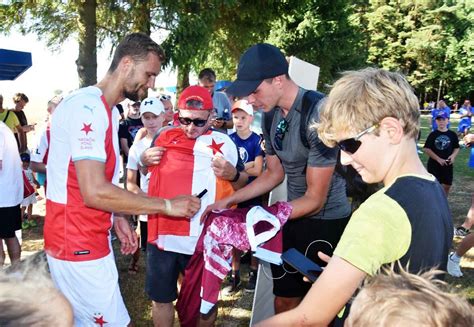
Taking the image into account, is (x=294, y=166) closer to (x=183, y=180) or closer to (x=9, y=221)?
(x=183, y=180)

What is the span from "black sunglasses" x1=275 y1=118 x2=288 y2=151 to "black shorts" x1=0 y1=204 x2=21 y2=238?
9.75 ft

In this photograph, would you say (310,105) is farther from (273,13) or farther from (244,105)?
(273,13)

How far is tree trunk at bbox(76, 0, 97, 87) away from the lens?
916 cm

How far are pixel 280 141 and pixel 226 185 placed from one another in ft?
2.22

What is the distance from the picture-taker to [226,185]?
123 inches

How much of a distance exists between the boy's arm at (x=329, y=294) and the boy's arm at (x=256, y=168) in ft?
10.5

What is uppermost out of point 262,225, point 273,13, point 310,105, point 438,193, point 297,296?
point 273,13

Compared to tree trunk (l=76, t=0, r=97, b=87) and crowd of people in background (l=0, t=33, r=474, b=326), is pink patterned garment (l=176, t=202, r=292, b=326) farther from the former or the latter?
tree trunk (l=76, t=0, r=97, b=87)

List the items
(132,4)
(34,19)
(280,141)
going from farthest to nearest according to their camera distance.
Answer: (34,19), (132,4), (280,141)

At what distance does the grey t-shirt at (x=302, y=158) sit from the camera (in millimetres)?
2385

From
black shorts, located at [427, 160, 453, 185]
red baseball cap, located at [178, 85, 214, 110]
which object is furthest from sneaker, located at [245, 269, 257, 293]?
black shorts, located at [427, 160, 453, 185]

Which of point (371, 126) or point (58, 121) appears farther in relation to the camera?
point (58, 121)

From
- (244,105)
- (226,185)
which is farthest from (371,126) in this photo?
(244,105)

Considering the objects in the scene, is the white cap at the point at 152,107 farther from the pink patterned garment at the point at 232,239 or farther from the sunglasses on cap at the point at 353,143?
the sunglasses on cap at the point at 353,143
